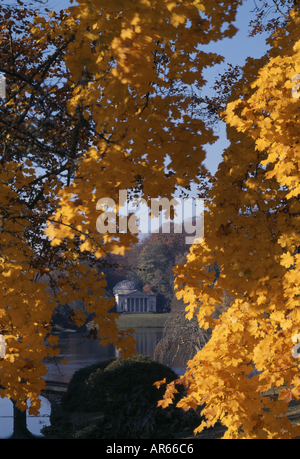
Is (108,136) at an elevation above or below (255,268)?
above

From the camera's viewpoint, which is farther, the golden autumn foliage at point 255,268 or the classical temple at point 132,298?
the classical temple at point 132,298

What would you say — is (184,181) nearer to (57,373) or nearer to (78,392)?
(78,392)

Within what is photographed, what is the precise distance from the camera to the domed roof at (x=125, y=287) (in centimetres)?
5428

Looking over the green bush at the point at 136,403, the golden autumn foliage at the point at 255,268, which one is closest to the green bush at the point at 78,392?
the green bush at the point at 136,403

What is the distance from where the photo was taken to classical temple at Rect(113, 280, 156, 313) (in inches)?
2136

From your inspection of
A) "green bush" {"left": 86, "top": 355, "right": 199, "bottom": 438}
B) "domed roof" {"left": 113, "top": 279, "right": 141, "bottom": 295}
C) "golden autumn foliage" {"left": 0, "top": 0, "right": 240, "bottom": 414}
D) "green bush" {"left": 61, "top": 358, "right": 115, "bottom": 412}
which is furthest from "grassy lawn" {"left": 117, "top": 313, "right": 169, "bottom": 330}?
"golden autumn foliage" {"left": 0, "top": 0, "right": 240, "bottom": 414}

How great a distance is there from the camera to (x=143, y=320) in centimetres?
5016

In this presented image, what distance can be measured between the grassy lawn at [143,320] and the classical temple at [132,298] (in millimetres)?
2701

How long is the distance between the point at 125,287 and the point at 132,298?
1.76m

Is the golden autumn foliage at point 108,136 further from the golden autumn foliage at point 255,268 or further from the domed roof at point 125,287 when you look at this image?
the domed roof at point 125,287

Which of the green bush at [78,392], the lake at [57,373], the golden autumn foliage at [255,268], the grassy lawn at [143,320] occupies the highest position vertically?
the golden autumn foliage at [255,268]

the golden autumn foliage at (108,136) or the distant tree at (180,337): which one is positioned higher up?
the golden autumn foliage at (108,136)

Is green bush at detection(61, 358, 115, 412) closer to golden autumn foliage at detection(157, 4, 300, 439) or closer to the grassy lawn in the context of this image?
golden autumn foliage at detection(157, 4, 300, 439)

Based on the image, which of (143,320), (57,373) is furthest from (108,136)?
(143,320)
